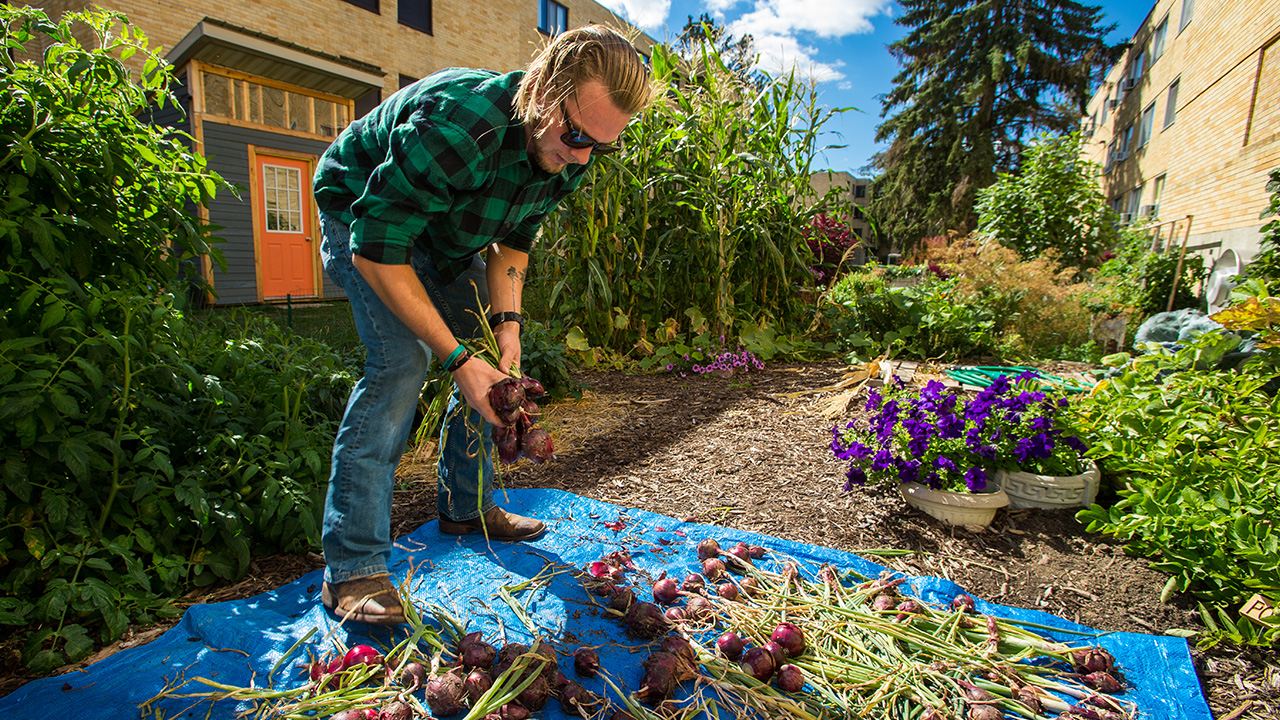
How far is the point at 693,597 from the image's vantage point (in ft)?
5.33

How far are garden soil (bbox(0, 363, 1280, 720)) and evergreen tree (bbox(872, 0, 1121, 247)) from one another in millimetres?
19102

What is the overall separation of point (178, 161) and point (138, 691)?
1.57 m

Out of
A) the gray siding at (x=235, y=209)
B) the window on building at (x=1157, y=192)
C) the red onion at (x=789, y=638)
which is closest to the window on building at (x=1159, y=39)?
the window on building at (x=1157, y=192)

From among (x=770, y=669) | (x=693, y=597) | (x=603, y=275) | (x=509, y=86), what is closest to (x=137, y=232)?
→ (x=509, y=86)

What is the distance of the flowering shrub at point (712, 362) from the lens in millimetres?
4691

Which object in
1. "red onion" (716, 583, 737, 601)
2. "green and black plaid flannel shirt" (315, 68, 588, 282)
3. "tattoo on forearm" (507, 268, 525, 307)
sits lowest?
"red onion" (716, 583, 737, 601)

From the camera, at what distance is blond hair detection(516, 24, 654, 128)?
4.24 feet

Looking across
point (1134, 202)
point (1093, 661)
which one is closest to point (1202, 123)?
point (1134, 202)

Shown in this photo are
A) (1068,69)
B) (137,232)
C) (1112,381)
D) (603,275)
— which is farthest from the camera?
(1068,69)

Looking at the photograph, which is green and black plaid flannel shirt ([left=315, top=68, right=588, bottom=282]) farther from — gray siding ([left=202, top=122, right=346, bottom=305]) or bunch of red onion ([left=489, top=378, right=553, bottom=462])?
gray siding ([left=202, top=122, right=346, bottom=305])

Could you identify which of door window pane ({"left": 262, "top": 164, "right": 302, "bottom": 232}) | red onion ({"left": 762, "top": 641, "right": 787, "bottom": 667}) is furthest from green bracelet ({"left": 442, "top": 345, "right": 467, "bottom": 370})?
door window pane ({"left": 262, "top": 164, "right": 302, "bottom": 232})

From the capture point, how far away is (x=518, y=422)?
1501 millimetres

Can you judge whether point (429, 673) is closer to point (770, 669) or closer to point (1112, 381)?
point (770, 669)

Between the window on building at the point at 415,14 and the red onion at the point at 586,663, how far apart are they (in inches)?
513
